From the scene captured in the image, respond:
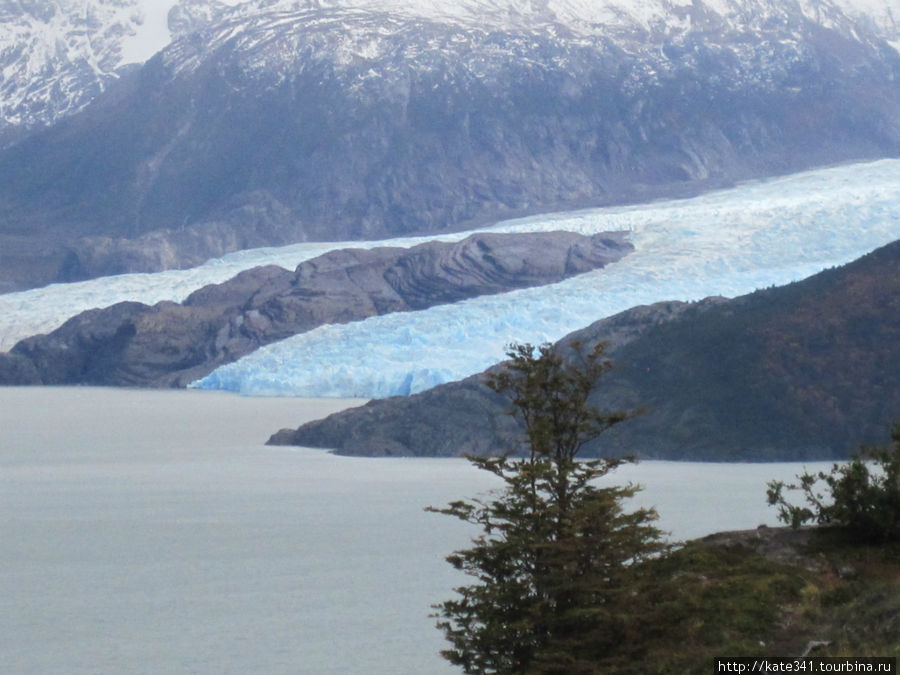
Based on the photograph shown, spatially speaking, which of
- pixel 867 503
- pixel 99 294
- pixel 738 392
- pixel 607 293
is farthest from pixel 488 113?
pixel 867 503

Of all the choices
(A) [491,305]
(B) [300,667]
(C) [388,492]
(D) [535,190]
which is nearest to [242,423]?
(A) [491,305]

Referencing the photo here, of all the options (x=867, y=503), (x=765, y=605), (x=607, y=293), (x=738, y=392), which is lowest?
(x=765, y=605)

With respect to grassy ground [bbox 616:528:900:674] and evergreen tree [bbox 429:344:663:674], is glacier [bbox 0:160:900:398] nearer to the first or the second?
grassy ground [bbox 616:528:900:674]

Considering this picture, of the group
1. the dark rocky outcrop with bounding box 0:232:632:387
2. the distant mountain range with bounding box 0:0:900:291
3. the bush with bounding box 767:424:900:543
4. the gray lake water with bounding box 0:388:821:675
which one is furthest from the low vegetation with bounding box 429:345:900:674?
the distant mountain range with bounding box 0:0:900:291

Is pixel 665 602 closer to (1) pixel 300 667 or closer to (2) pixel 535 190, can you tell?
(1) pixel 300 667

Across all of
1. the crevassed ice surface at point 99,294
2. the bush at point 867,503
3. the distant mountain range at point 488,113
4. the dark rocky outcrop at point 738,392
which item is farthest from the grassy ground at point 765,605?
the distant mountain range at point 488,113

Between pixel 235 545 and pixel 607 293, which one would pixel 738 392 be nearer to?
pixel 235 545

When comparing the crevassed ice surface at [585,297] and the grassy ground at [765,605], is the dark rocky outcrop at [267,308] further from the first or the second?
the grassy ground at [765,605]
